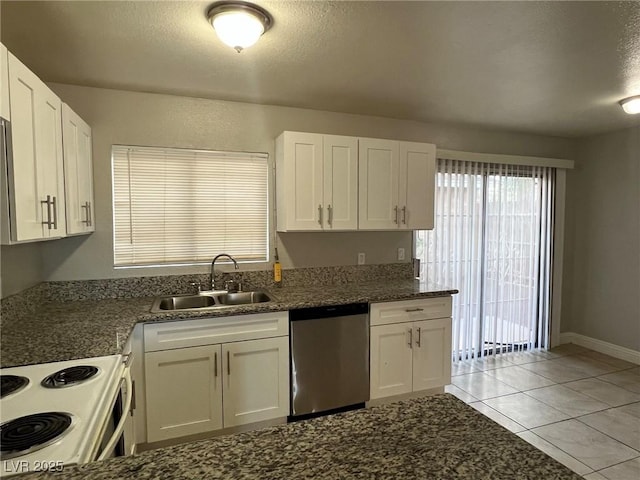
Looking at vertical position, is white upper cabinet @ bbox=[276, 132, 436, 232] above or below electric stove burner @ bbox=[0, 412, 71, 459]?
above

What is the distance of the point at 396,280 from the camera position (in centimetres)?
348

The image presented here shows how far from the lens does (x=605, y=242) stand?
4160 mm

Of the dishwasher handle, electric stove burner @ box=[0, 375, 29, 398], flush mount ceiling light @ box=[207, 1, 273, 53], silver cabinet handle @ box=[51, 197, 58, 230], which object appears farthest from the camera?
the dishwasher handle

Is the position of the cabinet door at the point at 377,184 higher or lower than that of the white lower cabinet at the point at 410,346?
higher

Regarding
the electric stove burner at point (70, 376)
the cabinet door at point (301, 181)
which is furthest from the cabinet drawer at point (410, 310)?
the electric stove burner at point (70, 376)

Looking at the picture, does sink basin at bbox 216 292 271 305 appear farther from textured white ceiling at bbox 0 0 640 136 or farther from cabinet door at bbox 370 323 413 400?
textured white ceiling at bbox 0 0 640 136

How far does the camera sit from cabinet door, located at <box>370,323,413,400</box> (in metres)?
2.82

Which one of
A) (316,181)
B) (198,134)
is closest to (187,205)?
(198,134)

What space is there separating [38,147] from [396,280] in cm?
280

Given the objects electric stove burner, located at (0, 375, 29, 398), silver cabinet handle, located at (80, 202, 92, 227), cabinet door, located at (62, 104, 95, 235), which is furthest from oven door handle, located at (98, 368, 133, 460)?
silver cabinet handle, located at (80, 202, 92, 227)

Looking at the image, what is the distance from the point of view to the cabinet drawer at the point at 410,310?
281cm

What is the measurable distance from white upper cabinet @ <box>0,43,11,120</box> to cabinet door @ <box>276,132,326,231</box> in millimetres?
1710

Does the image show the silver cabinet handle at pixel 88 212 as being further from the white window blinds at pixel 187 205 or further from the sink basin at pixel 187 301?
the sink basin at pixel 187 301

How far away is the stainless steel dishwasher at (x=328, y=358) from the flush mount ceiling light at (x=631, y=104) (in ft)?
8.55
